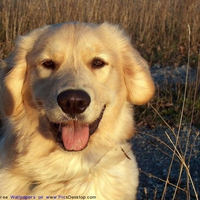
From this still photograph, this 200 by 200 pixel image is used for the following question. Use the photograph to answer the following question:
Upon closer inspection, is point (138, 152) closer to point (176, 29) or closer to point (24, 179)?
point (24, 179)

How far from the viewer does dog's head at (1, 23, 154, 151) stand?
8.32 ft

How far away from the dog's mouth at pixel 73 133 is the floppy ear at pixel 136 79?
0.47m

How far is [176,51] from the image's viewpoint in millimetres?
8086

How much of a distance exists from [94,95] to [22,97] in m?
0.66

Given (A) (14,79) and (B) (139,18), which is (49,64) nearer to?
(A) (14,79)

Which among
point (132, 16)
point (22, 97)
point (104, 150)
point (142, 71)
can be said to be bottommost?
point (132, 16)

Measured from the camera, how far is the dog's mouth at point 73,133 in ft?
8.75

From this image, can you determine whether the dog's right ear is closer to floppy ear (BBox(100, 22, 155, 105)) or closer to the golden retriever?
the golden retriever

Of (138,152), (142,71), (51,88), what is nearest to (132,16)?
(138,152)

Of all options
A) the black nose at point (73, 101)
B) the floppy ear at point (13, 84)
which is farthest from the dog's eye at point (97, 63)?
the floppy ear at point (13, 84)

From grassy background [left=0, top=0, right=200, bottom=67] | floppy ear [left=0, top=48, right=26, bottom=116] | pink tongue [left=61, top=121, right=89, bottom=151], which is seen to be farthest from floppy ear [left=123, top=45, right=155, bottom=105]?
grassy background [left=0, top=0, right=200, bottom=67]

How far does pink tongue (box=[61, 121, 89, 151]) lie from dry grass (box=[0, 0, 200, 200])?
4460mm

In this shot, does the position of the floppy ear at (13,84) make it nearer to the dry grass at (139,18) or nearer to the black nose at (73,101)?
the black nose at (73,101)

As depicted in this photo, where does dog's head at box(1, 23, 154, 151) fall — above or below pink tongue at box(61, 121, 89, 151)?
above
